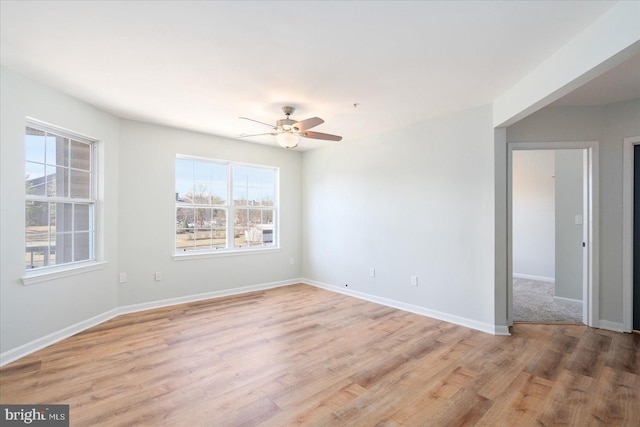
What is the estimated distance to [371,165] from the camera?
4.82 meters

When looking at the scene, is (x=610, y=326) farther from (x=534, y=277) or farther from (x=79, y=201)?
(x=79, y=201)

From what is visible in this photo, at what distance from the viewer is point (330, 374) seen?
99.2 inches

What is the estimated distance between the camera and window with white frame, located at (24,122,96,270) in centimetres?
304

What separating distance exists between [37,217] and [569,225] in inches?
262

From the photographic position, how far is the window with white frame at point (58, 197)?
304 cm

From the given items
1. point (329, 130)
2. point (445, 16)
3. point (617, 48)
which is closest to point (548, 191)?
point (329, 130)

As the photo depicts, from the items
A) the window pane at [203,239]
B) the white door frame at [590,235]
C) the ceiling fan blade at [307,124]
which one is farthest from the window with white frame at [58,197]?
the white door frame at [590,235]

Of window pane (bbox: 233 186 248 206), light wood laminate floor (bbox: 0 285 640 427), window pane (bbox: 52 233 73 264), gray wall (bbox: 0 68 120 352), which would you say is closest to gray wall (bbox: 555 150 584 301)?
light wood laminate floor (bbox: 0 285 640 427)

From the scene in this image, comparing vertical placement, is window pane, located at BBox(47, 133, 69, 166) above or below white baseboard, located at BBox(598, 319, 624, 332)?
above

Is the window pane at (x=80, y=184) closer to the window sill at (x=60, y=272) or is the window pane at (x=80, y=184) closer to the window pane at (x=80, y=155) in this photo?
the window pane at (x=80, y=155)

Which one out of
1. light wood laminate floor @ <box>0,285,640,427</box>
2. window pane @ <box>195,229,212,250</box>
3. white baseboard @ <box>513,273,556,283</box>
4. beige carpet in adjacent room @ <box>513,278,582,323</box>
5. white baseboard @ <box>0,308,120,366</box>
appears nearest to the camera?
light wood laminate floor @ <box>0,285,640,427</box>

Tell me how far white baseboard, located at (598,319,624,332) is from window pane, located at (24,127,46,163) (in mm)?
6419

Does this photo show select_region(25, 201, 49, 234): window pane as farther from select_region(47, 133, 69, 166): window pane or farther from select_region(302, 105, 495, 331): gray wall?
select_region(302, 105, 495, 331): gray wall

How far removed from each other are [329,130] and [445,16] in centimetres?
270
